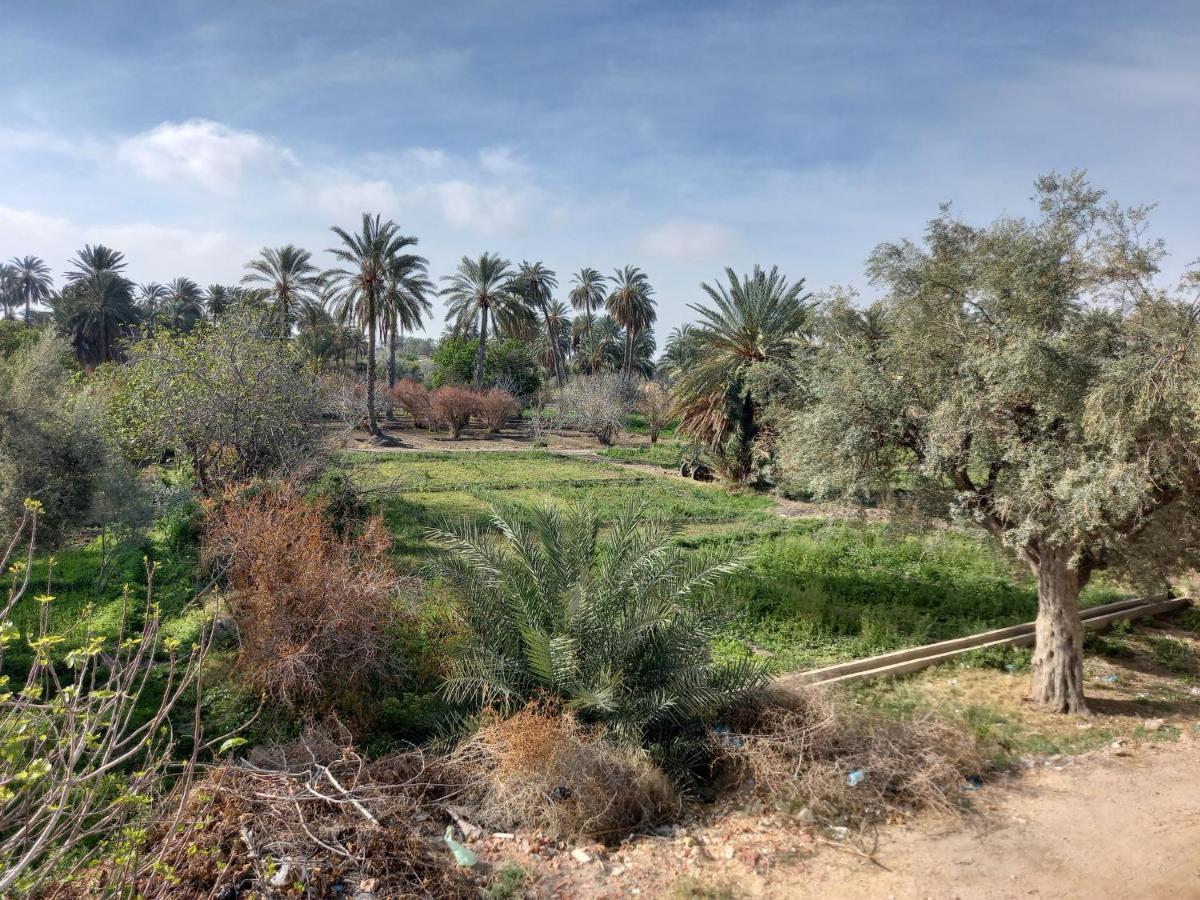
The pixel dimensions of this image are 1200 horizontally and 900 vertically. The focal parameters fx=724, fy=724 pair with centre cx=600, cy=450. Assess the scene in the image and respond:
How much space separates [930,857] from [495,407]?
34281 mm

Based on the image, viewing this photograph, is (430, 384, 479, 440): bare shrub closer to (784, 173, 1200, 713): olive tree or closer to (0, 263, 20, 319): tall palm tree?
Answer: (784, 173, 1200, 713): olive tree

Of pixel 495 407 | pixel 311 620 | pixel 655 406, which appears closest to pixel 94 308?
pixel 495 407

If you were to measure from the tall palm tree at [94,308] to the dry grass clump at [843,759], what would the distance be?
3847 centimetres

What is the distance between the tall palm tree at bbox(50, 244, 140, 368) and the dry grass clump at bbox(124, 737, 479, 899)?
122ft

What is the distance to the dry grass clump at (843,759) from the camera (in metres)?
5.89

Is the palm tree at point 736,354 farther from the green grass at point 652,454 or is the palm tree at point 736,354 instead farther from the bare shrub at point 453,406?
the bare shrub at point 453,406

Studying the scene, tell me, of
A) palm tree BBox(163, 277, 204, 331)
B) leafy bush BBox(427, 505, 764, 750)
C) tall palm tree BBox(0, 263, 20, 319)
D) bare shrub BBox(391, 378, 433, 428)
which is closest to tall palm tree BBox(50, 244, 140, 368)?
palm tree BBox(163, 277, 204, 331)

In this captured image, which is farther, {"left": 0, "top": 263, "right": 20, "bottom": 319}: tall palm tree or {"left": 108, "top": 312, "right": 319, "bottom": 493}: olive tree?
{"left": 0, "top": 263, "right": 20, "bottom": 319}: tall palm tree

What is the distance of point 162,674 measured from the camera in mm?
8094

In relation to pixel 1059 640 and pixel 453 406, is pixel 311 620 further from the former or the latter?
pixel 453 406

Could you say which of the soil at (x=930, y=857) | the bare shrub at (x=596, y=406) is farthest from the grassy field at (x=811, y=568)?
the bare shrub at (x=596, y=406)

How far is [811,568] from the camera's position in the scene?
13.4 m

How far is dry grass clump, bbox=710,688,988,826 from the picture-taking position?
A: 589 cm

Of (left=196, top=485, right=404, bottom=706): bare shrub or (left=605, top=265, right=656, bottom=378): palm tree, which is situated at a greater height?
(left=605, top=265, right=656, bottom=378): palm tree
